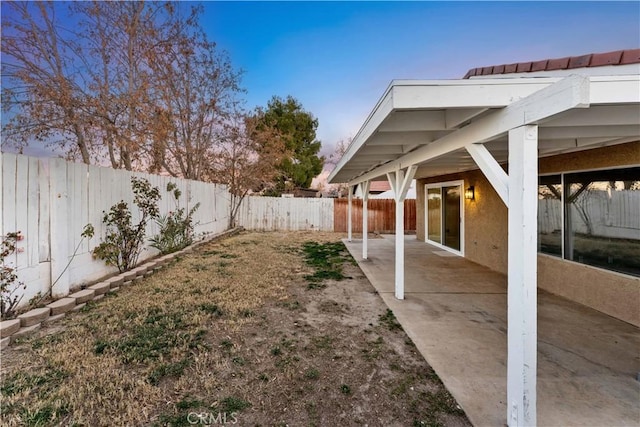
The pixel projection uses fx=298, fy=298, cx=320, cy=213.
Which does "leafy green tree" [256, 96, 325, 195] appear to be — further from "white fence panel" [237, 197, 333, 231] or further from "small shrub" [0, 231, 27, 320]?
"small shrub" [0, 231, 27, 320]

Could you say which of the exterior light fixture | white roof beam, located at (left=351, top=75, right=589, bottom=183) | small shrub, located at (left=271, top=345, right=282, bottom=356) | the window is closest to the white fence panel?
the exterior light fixture

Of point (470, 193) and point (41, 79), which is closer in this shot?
point (41, 79)

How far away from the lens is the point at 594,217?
407cm

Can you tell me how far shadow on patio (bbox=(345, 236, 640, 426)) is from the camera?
214cm

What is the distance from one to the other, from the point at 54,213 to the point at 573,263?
24.0 feet

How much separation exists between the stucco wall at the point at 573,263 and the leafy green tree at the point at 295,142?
38.8 ft

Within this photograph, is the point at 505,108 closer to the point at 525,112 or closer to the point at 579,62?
the point at 525,112

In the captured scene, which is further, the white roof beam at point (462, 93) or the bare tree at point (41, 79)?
the bare tree at point (41, 79)

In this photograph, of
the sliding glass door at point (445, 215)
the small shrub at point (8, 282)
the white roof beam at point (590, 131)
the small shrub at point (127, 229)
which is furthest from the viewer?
the sliding glass door at point (445, 215)

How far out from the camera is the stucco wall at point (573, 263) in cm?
363

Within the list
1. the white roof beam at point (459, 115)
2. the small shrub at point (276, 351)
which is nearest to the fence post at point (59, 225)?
the small shrub at point (276, 351)

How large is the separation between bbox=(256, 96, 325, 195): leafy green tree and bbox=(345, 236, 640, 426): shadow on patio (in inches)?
539

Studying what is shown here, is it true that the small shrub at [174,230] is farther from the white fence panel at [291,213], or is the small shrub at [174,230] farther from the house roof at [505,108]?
the white fence panel at [291,213]

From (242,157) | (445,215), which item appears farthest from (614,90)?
(242,157)
